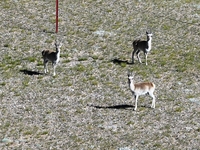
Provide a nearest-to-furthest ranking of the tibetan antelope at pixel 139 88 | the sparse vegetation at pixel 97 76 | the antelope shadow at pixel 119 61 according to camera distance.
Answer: the sparse vegetation at pixel 97 76
the tibetan antelope at pixel 139 88
the antelope shadow at pixel 119 61

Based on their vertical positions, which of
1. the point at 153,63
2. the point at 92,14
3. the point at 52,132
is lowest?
the point at 52,132

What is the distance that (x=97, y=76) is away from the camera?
31953 millimetres

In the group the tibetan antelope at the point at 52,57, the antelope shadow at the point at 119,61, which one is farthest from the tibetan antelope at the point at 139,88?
the antelope shadow at the point at 119,61

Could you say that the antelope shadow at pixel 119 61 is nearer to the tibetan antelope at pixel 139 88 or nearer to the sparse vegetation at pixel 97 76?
the sparse vegetation at pixel 97 76

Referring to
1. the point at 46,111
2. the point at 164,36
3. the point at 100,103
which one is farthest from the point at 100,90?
the point at 164,36

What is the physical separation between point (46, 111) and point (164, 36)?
1209cm

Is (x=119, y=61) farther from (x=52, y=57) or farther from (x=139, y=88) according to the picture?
(x=139, y=88)

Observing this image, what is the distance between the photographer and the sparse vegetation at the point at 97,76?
26062 mm

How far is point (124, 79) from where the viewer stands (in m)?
31.5

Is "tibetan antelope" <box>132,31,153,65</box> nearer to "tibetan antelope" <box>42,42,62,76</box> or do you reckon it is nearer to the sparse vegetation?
the sparse vegetation

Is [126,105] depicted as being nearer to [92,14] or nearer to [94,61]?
[94,61]

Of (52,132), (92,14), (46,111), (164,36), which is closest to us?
(52,132)

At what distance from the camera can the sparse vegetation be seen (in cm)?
2606

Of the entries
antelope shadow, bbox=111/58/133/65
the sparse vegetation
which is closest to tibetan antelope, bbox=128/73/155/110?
the sparse vegetation
